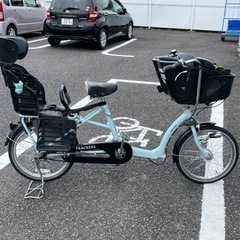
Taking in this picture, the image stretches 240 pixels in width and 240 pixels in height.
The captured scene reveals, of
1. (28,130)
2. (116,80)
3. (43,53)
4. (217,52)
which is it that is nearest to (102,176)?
(28,130)

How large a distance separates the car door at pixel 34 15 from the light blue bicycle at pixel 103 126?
8.99 m

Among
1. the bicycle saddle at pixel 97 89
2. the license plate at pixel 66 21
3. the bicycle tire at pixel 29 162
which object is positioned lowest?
the bicycle tire at pixel 29 162

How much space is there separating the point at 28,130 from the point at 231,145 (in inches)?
70.8

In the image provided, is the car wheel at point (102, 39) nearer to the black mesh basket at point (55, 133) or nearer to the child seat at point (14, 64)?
the child seat at point (14, 64)

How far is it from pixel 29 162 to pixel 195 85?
170 cm

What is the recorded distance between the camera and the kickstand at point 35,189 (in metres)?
2.76

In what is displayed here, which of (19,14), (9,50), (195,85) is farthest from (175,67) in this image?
(19,14)

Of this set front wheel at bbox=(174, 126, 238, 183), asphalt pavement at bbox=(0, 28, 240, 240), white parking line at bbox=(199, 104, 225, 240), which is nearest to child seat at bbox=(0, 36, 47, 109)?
asphalt pavement at bbox=(0, 28, 240, 240)

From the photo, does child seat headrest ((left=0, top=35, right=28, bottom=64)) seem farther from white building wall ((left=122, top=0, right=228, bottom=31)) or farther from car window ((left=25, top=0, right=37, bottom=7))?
white building wall ((left=122, top=0, right=228, bottom=31))

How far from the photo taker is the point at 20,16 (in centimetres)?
1036

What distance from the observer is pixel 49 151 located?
275 cm

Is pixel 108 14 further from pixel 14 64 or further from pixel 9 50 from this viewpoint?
pixel 9 50

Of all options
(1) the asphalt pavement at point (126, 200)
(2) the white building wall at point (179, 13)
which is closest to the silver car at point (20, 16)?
(2) the white building wall at point (179, 13)

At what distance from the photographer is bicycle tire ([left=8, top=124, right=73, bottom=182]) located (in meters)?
2.82
